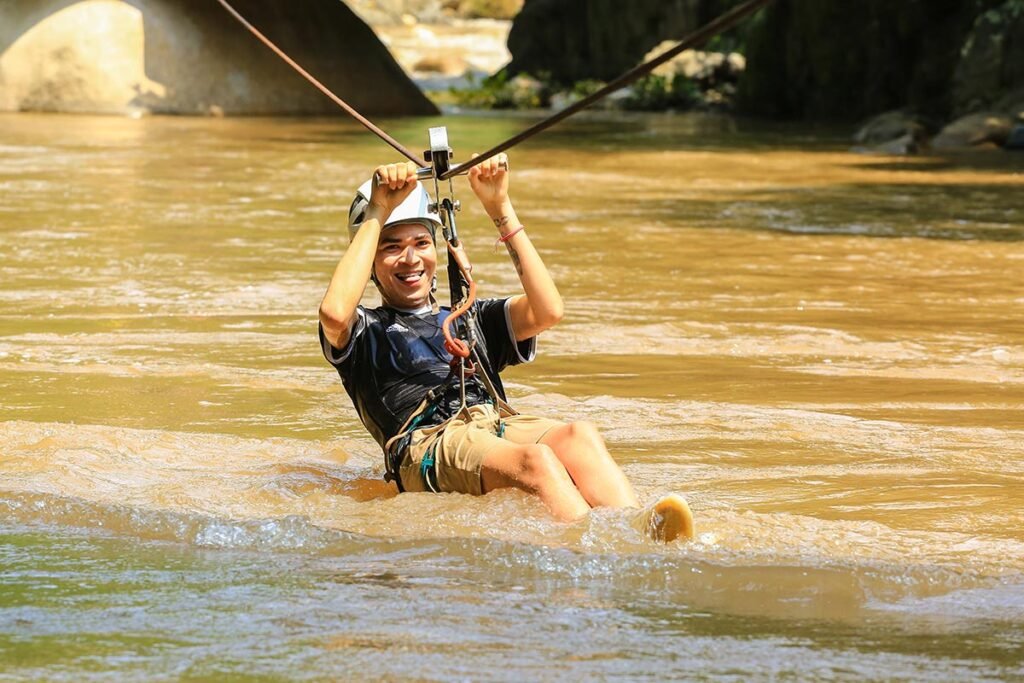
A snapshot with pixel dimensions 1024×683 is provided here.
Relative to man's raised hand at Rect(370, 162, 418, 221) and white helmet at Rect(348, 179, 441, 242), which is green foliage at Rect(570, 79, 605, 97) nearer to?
white helmet at Rect(348, 179, 441, 242)

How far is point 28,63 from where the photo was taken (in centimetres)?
2517

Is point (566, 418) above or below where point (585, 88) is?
below

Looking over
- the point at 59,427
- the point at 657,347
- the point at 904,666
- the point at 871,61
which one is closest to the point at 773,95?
the point at 871,61

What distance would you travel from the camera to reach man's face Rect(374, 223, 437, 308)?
4977 millimetres

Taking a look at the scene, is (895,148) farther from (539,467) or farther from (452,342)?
(539,467)

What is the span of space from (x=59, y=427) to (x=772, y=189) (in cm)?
1029

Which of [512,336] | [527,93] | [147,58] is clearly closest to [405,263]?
[512,336]

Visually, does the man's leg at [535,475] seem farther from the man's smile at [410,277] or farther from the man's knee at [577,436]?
the man's smile at [410,277]

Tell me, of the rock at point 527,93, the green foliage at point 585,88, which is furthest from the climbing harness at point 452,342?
the green foliage at point 585,88

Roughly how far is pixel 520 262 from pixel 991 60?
19487 millimetres

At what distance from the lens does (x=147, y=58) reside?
2550 centimetres

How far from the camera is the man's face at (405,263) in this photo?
16.3 feet


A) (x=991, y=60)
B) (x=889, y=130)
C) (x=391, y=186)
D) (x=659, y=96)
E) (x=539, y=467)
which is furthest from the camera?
(x=659, y=96)

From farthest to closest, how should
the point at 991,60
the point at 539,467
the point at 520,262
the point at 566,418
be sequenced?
the point at 991,60
the point at 566,418
the point at 520,262
the point at 539,467
